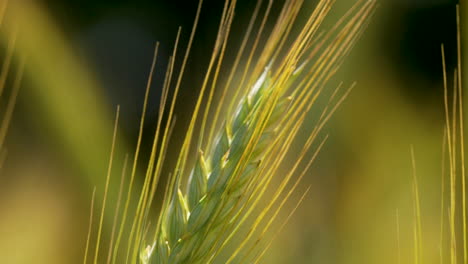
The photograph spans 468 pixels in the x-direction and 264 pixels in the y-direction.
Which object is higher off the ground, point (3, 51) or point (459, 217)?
point (3, 51)

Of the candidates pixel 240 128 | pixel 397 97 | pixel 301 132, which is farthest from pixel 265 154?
pixel 397 97

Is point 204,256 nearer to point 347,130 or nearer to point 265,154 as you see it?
point 265,154

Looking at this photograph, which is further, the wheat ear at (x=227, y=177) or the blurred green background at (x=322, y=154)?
the blurred green background at (x=322, y=154)

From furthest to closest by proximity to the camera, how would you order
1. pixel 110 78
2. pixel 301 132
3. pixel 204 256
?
pixel 110 78, pixel 301 132, pixel 204 256

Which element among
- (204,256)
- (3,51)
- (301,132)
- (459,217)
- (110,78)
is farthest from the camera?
(110,78)

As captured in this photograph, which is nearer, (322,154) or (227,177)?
(227,177)

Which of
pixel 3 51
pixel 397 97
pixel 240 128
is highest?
pixel 3 51

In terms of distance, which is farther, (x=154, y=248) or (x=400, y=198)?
(x=400, y=198)

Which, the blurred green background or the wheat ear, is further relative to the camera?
the blurred green background
